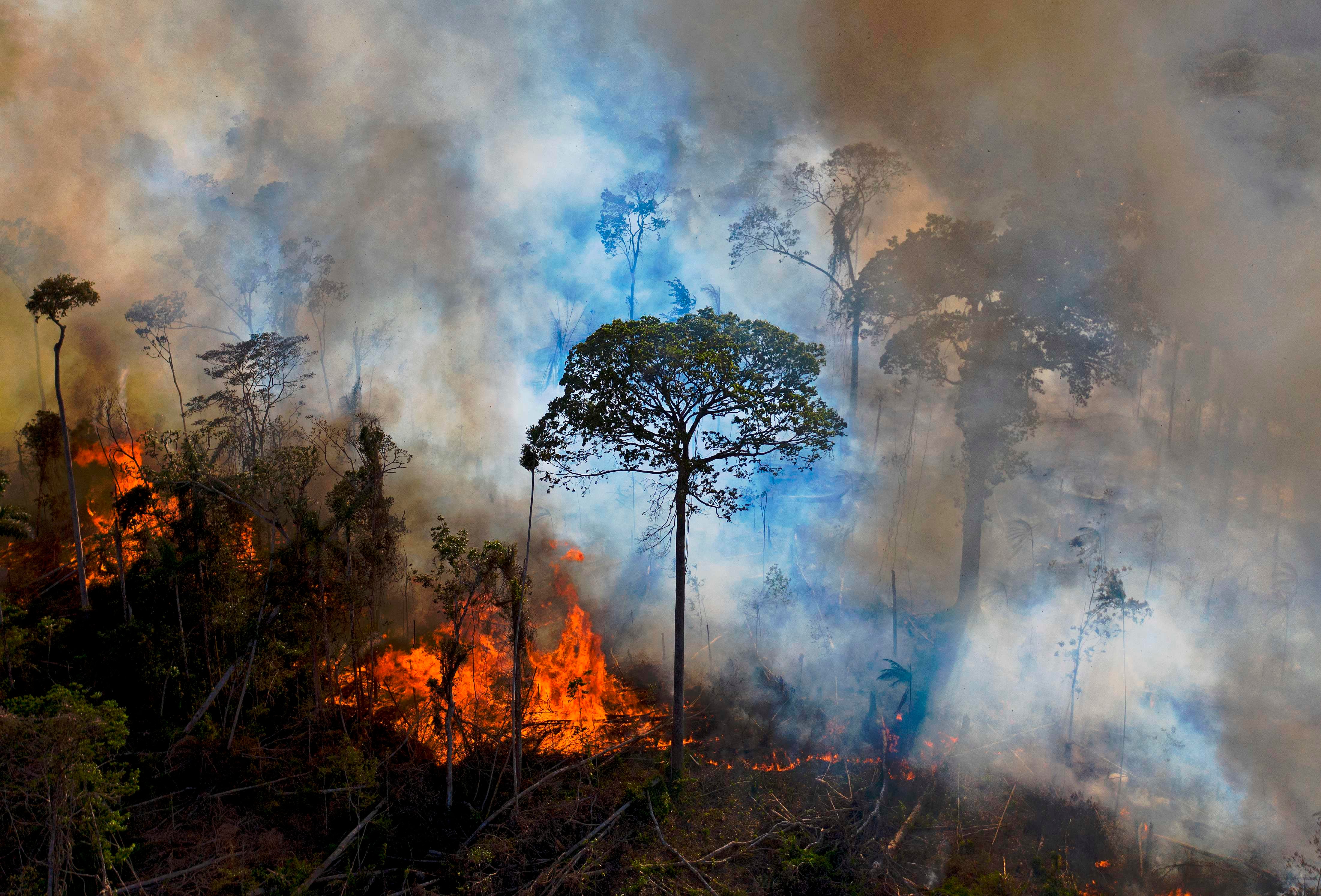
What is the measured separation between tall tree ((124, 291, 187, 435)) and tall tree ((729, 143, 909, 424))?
2501 cm

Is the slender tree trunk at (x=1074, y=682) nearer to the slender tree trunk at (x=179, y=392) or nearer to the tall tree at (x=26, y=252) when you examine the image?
the slender tree trunk at (x=179, y=392)

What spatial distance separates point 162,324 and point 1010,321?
35054mm

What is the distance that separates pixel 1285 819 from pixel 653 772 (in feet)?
51.2

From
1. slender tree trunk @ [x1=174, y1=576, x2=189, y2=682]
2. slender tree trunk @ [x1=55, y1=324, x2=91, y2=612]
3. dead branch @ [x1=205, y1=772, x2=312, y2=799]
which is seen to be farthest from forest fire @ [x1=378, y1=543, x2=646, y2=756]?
slender tree trunk @ [x1=55, y1=324, x2=91, y2=612]

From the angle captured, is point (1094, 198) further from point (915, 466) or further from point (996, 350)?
point (915, 466)

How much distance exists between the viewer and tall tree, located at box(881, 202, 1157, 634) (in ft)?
80.7

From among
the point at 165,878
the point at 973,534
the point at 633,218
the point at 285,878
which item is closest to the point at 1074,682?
the point at 973,534

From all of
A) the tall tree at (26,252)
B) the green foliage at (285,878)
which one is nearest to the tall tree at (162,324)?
the tall tree at (26,252)

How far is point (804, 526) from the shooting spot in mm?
28531

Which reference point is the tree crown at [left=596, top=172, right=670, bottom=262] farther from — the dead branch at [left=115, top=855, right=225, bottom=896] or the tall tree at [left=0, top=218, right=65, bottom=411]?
the dead branch at [left=115, top=855, right=225, bottom=896]

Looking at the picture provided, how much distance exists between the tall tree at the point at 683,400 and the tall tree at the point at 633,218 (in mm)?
15494

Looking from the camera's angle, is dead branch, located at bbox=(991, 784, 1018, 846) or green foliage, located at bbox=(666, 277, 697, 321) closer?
dead branch, located at bbox=(991, 784, 1018, 846)

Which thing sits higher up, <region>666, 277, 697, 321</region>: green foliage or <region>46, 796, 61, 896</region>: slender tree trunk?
<region>666, 277, 697, 321</region>: green foliage

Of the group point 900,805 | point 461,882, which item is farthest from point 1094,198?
point 461,882
